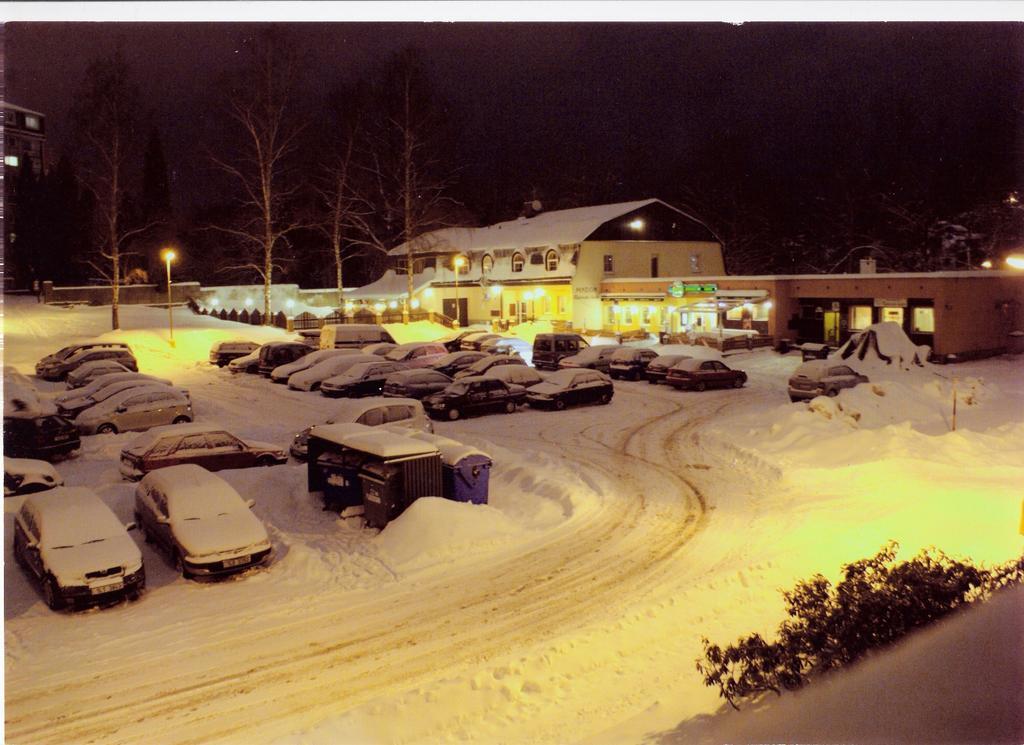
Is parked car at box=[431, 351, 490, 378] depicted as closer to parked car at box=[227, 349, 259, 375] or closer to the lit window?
parked car at box=[227, 349, 259, 375]

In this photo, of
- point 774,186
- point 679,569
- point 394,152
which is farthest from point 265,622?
point 774,186

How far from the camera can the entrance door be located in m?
39.5

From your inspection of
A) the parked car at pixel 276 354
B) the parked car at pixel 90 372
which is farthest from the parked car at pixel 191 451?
the parked car at pixel 276 354

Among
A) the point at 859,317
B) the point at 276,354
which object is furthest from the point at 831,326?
the point at 276,354

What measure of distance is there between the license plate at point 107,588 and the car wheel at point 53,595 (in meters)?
0.39

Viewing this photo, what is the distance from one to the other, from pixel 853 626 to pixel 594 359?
85.6ft

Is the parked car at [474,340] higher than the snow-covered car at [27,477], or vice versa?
the parked car at [474,340]

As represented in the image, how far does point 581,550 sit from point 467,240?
152ft

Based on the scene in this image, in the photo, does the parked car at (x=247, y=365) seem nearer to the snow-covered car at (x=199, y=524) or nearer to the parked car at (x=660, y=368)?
the parked car at (x=660, y=368)

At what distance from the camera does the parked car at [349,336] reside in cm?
3547

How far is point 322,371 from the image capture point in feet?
93.9

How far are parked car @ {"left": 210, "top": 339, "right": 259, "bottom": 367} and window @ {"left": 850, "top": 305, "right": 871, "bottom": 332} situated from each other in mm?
27046

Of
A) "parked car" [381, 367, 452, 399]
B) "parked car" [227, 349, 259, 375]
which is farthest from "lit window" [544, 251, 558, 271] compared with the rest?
"parked car" [381, 367, 452, 399]

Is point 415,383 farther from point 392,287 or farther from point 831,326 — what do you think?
point 392,287
